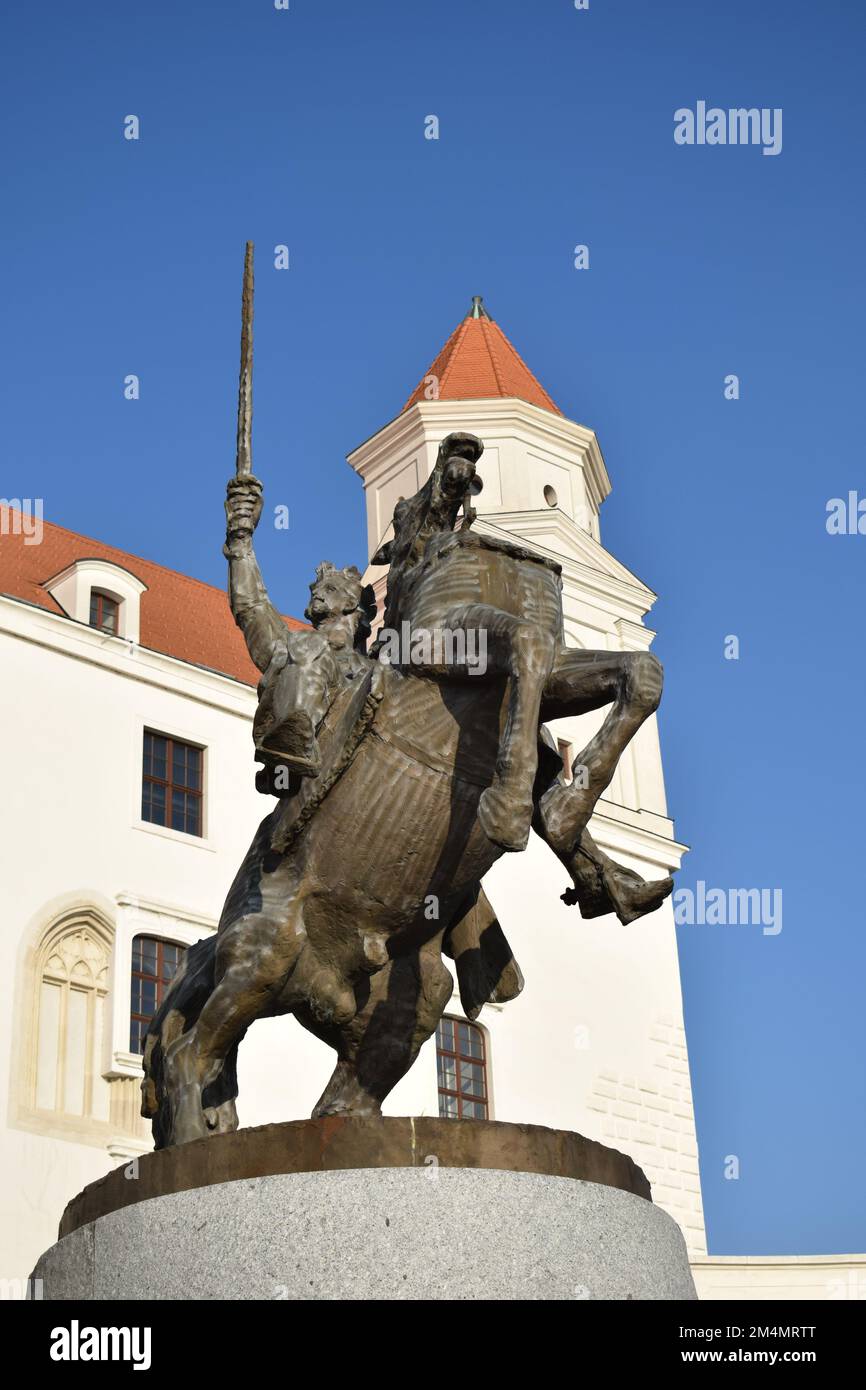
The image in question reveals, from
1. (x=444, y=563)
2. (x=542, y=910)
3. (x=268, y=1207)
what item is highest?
(x=542, y=910)

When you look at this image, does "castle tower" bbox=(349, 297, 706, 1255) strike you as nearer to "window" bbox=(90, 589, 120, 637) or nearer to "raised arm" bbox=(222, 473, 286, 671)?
"window" bbox=(90, 589, 120, 637)

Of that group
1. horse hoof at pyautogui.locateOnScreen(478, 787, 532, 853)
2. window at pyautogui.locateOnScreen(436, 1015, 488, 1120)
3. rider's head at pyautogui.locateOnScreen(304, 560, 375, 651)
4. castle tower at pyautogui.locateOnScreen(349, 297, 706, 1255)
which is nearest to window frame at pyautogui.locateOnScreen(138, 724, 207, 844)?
window at pyautogui.locateOnScreen(436, 1015, 488, 1120)

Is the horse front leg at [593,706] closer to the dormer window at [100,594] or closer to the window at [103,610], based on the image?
the dormer window at [100,594]

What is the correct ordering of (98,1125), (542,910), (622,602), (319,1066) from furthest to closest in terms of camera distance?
1. (622,602)
2. (542,910)
3. (319,1066)
4. (98,1125)

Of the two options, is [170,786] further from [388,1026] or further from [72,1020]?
[388,1026]

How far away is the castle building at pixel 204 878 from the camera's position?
917 inches

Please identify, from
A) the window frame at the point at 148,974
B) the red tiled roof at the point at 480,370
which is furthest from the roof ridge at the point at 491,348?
the window frame at the point at 148,974

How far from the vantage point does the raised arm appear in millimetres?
7395

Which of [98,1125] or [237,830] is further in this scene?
[237,830]

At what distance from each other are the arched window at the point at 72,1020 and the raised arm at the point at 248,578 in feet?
54.5
